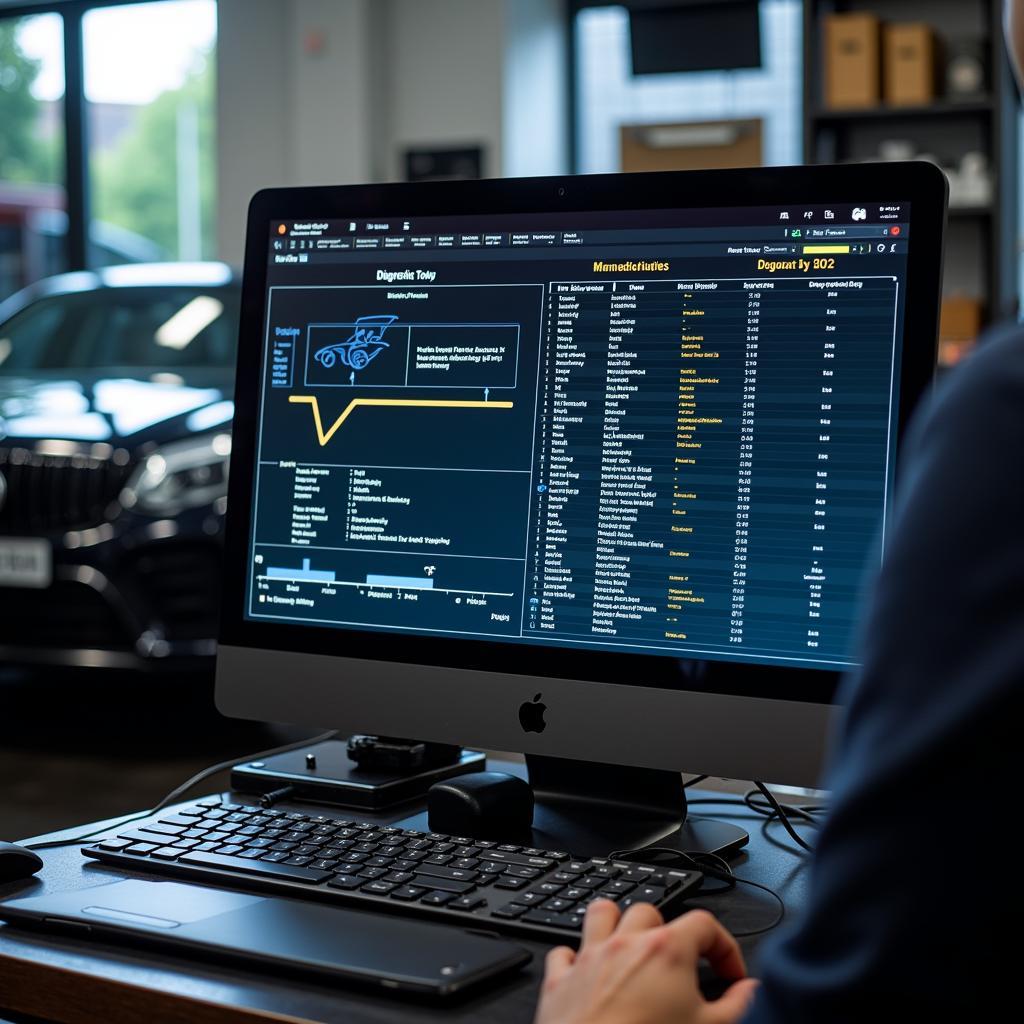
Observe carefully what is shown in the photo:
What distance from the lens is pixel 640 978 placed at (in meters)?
0.74

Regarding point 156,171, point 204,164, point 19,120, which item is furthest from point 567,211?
point 19,120

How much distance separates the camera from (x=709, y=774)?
42.4 inches

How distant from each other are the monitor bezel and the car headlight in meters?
2.14

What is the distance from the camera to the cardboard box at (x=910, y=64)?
17.3 ft

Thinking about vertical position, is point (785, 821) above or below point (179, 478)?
below

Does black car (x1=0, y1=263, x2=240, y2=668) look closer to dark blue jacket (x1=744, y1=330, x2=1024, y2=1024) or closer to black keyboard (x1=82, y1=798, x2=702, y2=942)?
black keyboard (x1=82, y1=798, x2=702, y2=942)

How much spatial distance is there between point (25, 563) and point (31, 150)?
5100 mm

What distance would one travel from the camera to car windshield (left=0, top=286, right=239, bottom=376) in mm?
4262

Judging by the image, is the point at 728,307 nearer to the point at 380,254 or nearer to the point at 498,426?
the point at 498,426

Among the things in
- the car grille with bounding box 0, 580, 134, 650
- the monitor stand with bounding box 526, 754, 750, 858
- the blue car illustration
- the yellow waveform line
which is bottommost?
the car grille with bounding box 0, 580, 134, 650

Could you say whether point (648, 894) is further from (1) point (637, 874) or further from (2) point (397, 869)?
(2) point (397, 869)

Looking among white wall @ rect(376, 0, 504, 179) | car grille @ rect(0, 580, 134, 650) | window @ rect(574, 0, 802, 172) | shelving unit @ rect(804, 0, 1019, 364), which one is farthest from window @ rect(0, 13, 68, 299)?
car grille @ rect(0, 580, 134, 650)

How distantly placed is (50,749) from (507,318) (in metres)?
2.79

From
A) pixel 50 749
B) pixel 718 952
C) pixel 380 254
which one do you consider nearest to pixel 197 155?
pixel 50 749
